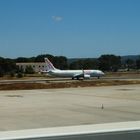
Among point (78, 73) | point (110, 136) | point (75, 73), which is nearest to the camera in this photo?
point (110, 136)

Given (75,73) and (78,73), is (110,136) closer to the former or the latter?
(78,73)

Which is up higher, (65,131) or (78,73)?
(65,131)

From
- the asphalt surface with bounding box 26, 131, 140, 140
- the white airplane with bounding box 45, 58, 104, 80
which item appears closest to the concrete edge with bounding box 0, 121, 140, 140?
the asphalt surface with bounding box 26, 131, 140, 140

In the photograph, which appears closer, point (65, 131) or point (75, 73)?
point (65, 131)

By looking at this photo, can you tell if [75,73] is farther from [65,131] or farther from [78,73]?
[65,131]

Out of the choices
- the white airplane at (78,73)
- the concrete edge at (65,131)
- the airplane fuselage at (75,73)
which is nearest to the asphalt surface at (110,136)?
the concrete edge at (65,131)

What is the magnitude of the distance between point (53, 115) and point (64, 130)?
1716cm

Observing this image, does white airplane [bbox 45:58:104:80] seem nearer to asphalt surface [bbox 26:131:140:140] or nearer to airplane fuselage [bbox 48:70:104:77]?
airplane fuselage [bbox 48:70:104:77]

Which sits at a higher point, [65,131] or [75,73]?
[65,131]

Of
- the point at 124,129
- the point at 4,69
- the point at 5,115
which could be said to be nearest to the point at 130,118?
the point at 5,115

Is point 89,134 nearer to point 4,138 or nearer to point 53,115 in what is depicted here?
point 4,138

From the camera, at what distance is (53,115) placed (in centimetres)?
2106

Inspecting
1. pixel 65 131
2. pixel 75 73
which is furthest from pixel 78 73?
pixel 65 131

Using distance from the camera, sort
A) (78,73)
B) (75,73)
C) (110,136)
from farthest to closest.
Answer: (75,73), (78,73), (110,136)
